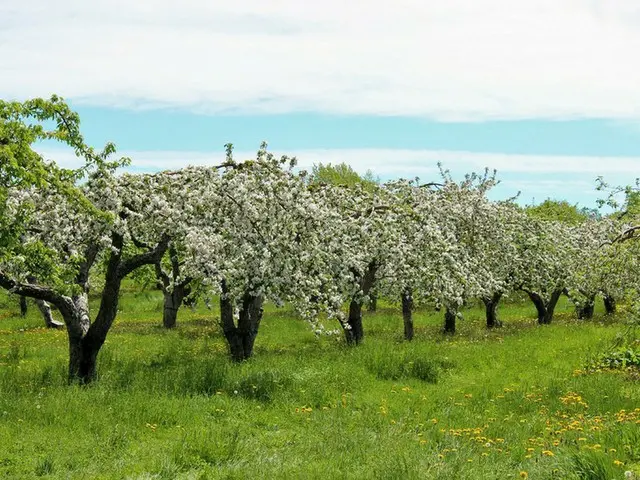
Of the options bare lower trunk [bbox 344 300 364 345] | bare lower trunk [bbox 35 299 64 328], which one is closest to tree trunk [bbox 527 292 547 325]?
bare lower trunk [bbox 344 300 364 345]

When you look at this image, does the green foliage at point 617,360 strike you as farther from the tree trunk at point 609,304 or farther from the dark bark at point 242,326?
the tree trunk at point 609,304

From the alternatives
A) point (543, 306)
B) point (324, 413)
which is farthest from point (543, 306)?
point (324, 413)

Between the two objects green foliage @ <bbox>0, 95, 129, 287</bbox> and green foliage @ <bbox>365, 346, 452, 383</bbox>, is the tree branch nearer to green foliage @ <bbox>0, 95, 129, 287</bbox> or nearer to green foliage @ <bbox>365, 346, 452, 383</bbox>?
green foliage @ <bbox>0, 95, 129, 287</bbox>

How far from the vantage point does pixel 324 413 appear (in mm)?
14930

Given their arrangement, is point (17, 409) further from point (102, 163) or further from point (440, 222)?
point (440, 222)

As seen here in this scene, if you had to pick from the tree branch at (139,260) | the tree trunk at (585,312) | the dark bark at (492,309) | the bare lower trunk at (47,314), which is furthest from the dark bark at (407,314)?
the bare lower trunk at (47,314)

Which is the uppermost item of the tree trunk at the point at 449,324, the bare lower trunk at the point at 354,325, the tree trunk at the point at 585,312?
the bare lower trunk at the point at 354,325

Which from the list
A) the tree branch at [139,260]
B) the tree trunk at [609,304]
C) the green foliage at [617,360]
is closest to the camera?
the tree branch at [139,260]

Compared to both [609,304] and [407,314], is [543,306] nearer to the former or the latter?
[609,304]

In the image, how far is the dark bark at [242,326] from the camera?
21.4 metres

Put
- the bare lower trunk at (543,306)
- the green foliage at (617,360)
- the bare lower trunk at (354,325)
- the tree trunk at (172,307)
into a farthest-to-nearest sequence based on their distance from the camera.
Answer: the bare lower trunk at (543,306), the tree trunk at (172,307), the bare lower trunk at (354,325), the green foliage at (617,360)

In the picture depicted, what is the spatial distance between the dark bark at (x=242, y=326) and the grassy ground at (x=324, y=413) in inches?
39.7

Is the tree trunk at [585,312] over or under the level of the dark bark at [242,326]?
under

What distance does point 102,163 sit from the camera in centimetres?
1773
